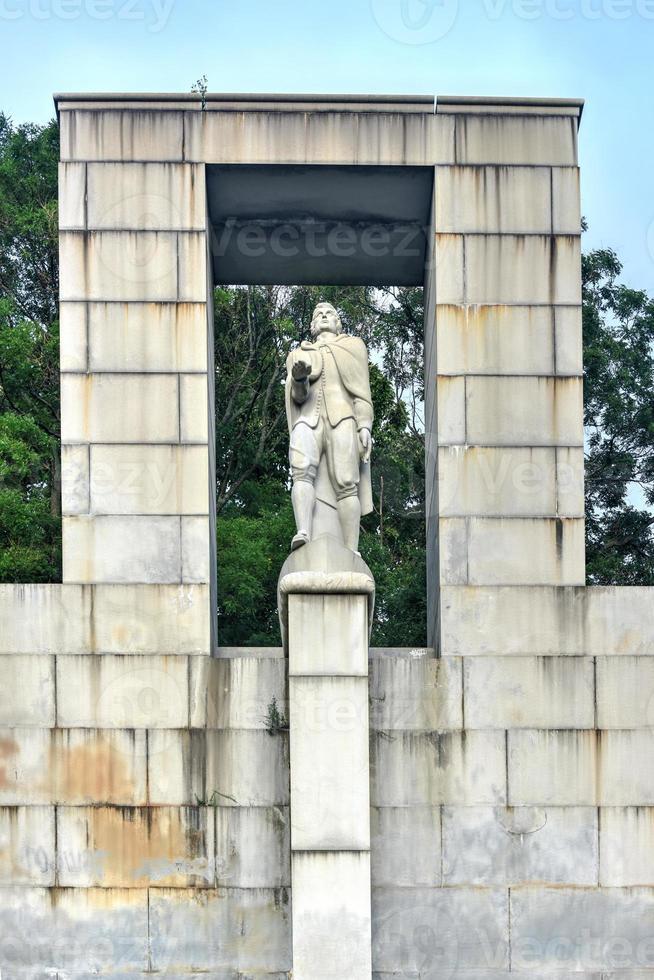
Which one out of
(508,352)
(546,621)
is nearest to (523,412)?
(508,352)

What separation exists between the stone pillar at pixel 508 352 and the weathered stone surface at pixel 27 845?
445 cm

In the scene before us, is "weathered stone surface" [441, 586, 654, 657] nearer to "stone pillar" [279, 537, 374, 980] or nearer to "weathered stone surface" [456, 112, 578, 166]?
"stone pillar" [279, 537, 374, 980]

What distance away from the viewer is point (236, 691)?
59.0 ft

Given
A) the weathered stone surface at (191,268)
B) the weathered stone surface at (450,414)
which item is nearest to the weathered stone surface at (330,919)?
the weathered stone surface at (450,414)

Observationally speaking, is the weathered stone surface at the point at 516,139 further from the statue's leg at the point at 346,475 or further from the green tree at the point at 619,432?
the green tree at the point at 619,432

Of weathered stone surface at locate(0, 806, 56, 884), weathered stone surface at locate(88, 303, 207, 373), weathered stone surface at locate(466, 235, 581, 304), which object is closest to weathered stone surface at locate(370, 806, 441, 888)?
weathered stone surface at locate(0, 806, 56, 884)

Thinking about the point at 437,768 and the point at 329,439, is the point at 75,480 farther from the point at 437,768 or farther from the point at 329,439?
the point at 437,768

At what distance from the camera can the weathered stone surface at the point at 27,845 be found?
692 inches

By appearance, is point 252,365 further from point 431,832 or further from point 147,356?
point 431,832

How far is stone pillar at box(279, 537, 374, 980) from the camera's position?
16766 millimetres

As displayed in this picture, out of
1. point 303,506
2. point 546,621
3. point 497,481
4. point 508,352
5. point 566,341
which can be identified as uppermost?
point 566,341

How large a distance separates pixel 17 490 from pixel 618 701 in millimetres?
10818

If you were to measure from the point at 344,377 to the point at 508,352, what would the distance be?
5.55 feet

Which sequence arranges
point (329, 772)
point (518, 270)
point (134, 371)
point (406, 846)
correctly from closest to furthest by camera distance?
point (329, 772), point (406, 846), point (134, 371), point (518, 270)
